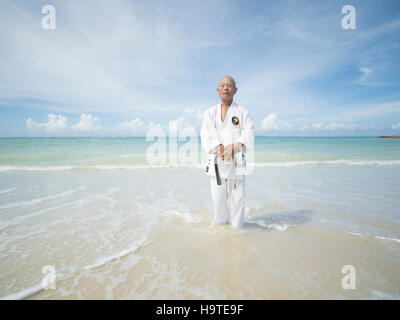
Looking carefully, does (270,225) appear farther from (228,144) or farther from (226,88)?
(226,88)

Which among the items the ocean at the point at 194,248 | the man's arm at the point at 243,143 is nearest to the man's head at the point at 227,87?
the man's arm at the point at 243,143

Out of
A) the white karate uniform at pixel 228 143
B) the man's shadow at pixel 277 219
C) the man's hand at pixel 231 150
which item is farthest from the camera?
the man's shadow at pixel 277 219

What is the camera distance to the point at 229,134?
10.0 ft

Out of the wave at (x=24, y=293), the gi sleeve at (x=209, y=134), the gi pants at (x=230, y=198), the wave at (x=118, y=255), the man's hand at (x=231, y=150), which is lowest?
the wave at (x=24, y=293)

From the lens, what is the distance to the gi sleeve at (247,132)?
294cm

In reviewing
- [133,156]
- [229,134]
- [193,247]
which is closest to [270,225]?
[193,247]

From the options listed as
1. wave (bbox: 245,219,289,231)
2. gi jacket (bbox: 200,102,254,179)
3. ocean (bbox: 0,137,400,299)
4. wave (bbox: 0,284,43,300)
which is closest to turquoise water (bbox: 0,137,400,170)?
ocean (bbox: 0,137,400,299)

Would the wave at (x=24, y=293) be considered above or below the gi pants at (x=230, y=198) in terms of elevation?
below

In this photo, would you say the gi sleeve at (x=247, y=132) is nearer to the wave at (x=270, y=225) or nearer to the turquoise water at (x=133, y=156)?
the wave at (x=270, y=225)

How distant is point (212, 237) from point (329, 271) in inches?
57.7

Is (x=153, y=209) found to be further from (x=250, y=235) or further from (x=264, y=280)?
(x=264, y=280)

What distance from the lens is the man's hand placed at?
2916mm

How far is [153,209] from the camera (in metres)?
4.36

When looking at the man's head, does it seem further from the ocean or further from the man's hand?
the ocean
